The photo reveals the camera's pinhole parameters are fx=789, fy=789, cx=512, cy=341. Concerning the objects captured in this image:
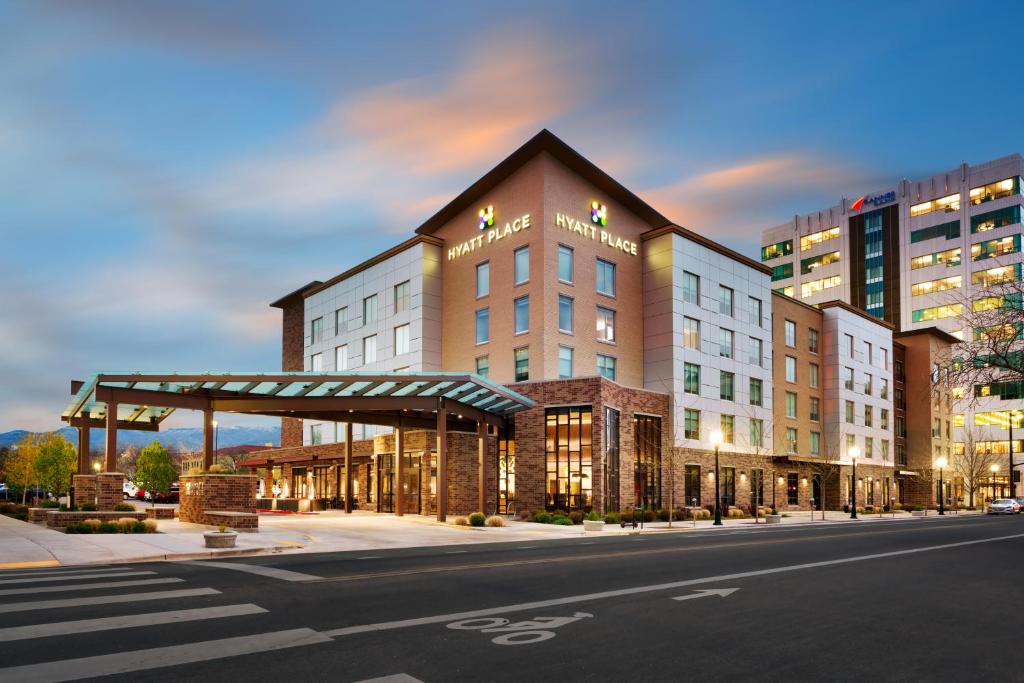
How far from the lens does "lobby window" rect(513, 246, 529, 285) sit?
153 feet

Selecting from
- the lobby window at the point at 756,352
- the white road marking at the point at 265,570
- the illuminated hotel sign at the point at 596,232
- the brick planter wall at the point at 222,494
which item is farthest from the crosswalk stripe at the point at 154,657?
the lobby window at the point at 756,352

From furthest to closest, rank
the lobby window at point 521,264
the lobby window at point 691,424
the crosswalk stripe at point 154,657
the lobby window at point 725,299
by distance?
the lobby window at point 725,299 < the lobby window at point 691,424 < the lobby window at point 521,264 < the crosswalk stripe at point 154,657

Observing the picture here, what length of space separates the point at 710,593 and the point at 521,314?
113ft

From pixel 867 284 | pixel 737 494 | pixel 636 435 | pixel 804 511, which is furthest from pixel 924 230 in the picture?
pixel 636 435

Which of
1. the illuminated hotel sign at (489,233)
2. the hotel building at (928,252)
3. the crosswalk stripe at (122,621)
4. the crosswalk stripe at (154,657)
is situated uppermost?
the hotel building at (928,252)

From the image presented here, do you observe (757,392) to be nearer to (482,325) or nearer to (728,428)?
(728,428)

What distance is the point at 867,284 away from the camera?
12275 cm

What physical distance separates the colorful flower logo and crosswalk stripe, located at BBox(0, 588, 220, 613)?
38.6 metres

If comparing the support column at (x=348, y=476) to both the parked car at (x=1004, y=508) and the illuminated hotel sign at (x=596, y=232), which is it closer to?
the illuminated hotel sign at (x=596, y=232)

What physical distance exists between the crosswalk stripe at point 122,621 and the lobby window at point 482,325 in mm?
38466

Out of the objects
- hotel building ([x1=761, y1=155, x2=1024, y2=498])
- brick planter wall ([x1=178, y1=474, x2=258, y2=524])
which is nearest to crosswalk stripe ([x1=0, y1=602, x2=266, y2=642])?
brick planter wall ([x1=178, y1=474, x2=258, y2=524])

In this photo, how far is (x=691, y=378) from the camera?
52000mm

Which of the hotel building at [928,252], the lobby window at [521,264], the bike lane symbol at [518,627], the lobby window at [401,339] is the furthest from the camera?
the hotel building at [928,252]

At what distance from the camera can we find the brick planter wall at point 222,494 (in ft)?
101
